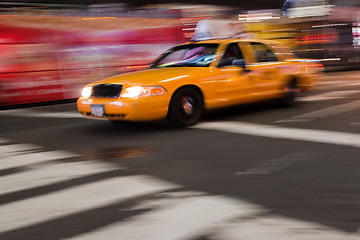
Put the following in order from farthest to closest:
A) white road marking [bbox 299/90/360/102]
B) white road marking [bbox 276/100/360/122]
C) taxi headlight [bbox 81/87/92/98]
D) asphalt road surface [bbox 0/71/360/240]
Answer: white road marking [bbox 299/90/360/102], white road marking [bbox 276/100/360/122], taxi headlight [bbox 81/87/92/98], asphalt road surface [bbox 0/71/360/240]

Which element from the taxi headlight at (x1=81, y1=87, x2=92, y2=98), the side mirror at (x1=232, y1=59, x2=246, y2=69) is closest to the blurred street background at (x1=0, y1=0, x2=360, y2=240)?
the taxi headlight at (x1=81, y1=87, x2=92, y2=98)

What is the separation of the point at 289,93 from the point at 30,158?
5780 mm

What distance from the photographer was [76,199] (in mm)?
4215

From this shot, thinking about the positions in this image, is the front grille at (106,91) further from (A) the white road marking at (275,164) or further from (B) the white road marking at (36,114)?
(A) the white road marking at (275,164)

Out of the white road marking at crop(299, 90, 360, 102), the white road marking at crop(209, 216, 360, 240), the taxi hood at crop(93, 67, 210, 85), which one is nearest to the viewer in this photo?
the white road marking at crop(209, 216, 360, 240)

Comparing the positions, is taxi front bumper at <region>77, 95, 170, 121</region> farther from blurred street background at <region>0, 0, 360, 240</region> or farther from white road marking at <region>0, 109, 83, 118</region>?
white road marking at <region>0, 109, 83, 118</region>

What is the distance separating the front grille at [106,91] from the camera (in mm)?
7523

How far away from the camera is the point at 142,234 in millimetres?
3352

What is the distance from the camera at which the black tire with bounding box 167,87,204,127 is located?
7664 mm

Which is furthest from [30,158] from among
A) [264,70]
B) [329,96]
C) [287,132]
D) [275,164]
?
[329,96]

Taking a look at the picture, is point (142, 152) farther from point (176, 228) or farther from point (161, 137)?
point (176, 228)

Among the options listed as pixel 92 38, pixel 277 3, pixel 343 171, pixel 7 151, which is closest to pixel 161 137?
pixel 7 151

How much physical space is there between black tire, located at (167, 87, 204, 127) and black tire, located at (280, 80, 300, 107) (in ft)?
8.21

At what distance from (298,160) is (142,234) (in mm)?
2620
